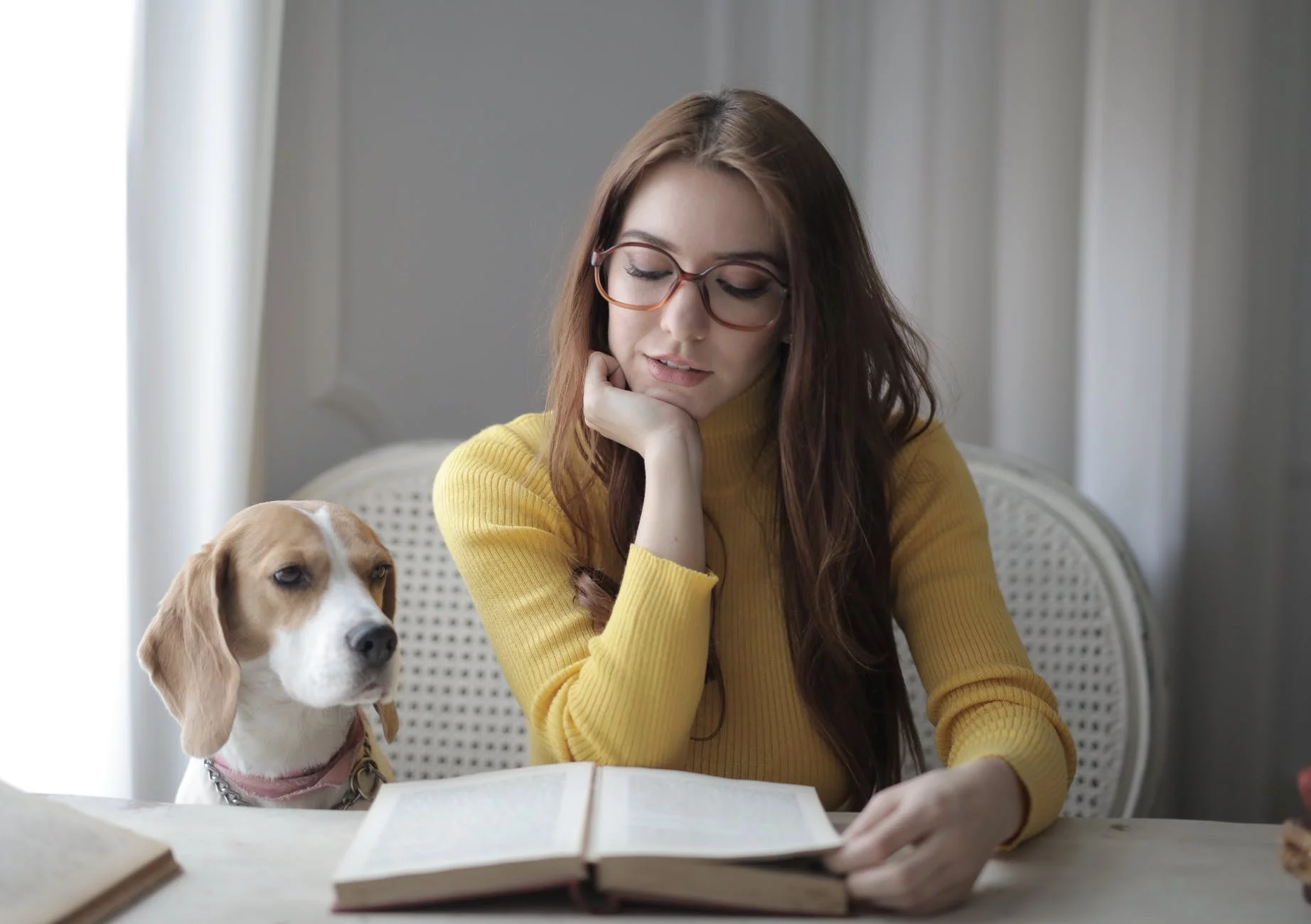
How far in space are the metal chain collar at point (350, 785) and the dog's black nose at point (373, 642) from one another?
124mm

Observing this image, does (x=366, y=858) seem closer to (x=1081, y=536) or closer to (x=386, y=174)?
(x=1081, y=536)

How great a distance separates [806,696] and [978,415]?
0.84 meters

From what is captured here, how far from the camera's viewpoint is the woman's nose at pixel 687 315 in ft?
3.58

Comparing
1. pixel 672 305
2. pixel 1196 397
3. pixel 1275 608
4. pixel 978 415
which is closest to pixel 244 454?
pixel 672 305

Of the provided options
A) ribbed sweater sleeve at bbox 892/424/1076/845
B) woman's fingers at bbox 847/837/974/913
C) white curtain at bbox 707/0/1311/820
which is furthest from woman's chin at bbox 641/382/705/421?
white curtain at bbox 707/0/1311/820

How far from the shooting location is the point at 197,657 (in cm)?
105

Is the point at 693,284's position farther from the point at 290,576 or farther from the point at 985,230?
the point at 985,230

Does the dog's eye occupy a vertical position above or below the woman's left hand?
above

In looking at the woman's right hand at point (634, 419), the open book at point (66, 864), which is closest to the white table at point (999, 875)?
the open book at point (66, 864)

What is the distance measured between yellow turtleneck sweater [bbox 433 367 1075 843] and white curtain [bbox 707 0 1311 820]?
1.84 feet

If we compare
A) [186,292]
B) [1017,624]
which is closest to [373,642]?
[186,292]

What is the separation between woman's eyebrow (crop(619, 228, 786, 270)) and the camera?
110 cm

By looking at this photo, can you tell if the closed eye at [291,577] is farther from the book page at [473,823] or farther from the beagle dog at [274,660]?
the book page at [473,823]

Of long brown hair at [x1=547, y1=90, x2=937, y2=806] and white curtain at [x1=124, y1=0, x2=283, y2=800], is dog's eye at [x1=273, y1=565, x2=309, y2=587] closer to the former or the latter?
long brown hair at [x1=547, y1=90, x2=937, y2=806]
